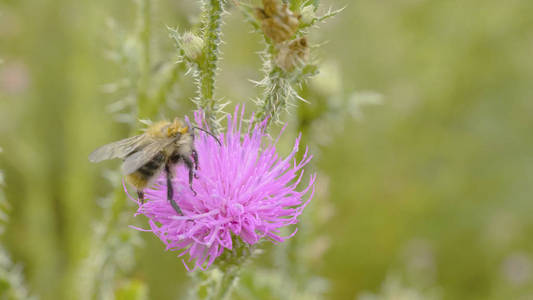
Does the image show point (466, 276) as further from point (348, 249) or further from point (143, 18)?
point (143, 18)

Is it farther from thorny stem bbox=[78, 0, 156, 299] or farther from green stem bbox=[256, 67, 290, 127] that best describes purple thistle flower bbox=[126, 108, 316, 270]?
thorny stem bbox=[78, 0, 156, 299]

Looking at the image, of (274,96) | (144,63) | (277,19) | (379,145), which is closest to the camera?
(277,19)

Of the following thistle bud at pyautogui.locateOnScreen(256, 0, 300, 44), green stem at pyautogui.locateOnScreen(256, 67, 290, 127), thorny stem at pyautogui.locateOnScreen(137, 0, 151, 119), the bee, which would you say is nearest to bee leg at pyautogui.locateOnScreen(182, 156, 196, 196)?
the bee

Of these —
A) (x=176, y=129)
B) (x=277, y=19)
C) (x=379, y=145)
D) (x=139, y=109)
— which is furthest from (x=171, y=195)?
(x=379, y=145)

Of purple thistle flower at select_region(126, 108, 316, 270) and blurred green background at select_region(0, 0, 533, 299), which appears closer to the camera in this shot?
purple thistle flower at select_region(126, 108, 316, 270)

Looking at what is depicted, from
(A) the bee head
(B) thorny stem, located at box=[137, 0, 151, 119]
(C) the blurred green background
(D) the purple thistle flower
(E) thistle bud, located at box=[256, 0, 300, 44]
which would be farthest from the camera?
(C) the blurred green background

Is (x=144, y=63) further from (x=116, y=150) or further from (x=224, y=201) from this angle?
(x=224, y=201)

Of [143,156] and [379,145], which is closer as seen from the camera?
[143,156]
